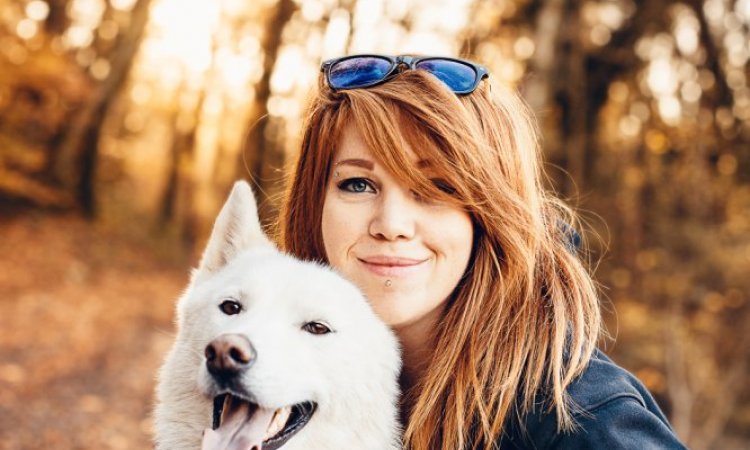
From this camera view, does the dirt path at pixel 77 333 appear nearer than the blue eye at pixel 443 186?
No

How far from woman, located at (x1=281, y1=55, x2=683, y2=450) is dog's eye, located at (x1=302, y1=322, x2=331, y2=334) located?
27cm

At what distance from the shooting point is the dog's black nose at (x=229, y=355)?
6.46 feet

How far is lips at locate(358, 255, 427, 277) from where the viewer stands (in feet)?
8.07

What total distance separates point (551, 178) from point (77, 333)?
803cm

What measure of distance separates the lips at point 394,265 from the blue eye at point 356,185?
286 millimetres

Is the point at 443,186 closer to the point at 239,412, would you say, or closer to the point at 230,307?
the point at 230,307

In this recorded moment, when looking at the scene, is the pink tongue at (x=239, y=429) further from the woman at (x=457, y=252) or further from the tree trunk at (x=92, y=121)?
the tree trunk at (x=92, y=121)

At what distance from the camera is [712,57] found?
441 inches

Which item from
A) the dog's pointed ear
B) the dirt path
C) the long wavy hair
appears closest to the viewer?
the long wavy hair

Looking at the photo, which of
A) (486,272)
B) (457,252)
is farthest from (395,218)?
(486,272)

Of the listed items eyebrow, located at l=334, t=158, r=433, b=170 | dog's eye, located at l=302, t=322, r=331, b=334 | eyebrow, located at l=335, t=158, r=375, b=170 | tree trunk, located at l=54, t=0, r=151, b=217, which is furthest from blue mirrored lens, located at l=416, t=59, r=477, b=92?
tree trunk, located at l=54, t=0, r=151, b=217

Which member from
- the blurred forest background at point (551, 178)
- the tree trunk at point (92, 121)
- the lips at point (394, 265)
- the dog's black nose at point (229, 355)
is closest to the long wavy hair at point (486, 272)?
the lips at point (394, 265)

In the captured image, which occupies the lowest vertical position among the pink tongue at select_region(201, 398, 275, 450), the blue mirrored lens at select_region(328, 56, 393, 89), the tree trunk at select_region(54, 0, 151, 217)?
the tree trunk at select_region(54, 0, 151, 217)

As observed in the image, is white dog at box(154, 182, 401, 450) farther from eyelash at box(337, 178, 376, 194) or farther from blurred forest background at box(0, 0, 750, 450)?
blurred forest background at box(0, 0, 750, 450)
